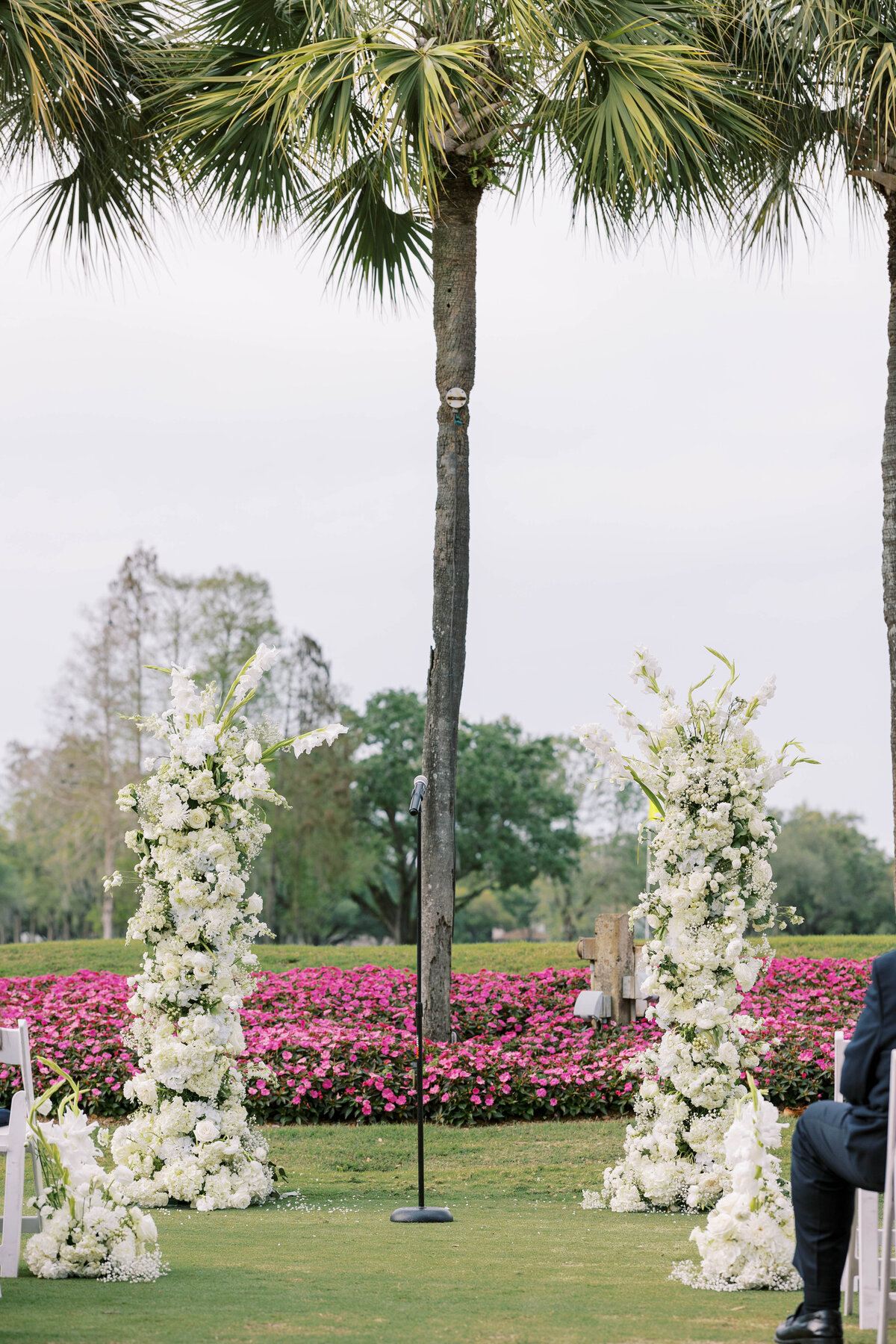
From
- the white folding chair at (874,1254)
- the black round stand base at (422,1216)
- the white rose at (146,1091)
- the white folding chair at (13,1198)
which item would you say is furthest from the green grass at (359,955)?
the white folding chair at (874,1254)

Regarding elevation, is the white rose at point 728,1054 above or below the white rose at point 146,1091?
above

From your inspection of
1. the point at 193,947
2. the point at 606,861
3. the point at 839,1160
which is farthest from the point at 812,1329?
the point at 606,861

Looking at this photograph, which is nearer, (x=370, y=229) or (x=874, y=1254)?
A: (x=874, y=1254)

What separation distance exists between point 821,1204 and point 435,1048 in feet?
20.8

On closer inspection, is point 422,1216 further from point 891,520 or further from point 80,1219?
point 891,520

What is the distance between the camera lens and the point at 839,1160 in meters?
3.33

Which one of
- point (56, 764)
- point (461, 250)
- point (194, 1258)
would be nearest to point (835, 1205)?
point (194, 1258)

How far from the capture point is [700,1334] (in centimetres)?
349

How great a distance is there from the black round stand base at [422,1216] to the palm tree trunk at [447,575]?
3889 millimetres

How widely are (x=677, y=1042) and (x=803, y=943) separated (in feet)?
31.2

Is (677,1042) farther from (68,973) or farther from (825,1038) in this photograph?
(68,973)

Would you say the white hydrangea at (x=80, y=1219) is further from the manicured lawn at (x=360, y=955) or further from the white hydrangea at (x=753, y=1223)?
the manicured lawn at (x=360, y=955)

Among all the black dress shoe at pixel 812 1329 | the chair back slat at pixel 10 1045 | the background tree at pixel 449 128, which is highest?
the background tree at pixel 449 128

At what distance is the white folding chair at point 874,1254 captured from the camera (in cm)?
315
